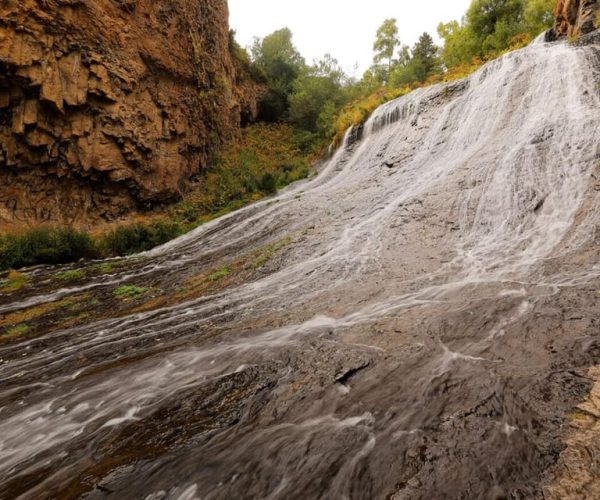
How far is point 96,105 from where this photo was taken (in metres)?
12.7

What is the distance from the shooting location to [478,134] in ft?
29.9

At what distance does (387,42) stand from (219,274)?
122ft

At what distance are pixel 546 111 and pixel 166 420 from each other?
972 centimetres

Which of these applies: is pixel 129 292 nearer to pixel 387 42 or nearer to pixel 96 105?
pixel 96 105

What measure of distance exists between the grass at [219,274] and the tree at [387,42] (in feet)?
114

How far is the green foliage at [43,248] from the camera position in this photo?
9570mm

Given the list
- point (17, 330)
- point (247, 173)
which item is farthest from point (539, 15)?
point (17, 330)

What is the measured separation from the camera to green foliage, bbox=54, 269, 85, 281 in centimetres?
823

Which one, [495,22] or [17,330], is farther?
[495,22]

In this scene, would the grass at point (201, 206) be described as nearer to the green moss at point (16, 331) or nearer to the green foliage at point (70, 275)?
the green foliage at point (70, 275)

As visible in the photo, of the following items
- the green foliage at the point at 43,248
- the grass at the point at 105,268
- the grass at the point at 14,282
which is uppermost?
the green foliage at the point at 43,248

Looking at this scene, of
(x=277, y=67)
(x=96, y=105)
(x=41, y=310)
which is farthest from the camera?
(x=277, y=67)

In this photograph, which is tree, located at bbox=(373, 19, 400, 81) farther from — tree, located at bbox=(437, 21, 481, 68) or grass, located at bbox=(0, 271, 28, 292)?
grass, located at bbox=(0, 271, 28, 292)

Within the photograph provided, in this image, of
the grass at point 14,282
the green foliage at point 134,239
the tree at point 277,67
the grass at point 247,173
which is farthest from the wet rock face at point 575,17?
the grass at point 14,282
